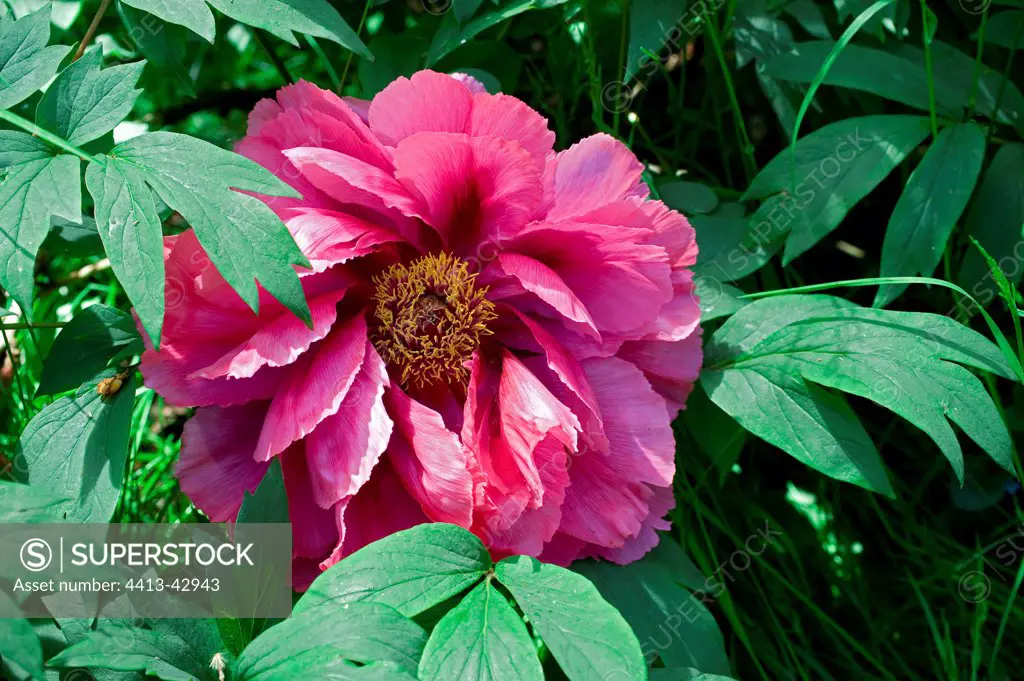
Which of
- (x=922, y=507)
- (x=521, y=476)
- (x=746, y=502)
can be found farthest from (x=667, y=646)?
(x=922, y=507)

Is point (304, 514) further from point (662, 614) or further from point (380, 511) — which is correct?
point (662, 614)

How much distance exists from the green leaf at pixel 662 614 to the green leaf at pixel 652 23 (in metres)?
0.60

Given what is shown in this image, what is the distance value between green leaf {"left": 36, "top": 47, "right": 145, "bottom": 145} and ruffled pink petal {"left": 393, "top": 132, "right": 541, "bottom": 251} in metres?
0.25

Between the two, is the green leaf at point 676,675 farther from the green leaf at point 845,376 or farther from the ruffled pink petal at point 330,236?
the ruffled pink petal at point 330,236

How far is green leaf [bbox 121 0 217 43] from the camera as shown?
2.95 ft

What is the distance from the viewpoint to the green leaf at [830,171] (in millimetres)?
1127

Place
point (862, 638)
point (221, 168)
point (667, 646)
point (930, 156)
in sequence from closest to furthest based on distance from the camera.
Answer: point (221, 168) → point (667, 646) → point (930, 156) → point (862, 638)

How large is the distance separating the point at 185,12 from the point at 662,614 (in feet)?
2.45

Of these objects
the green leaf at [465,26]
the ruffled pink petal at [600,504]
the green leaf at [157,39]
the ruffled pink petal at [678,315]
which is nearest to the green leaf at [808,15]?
the green leaf at [465,26]

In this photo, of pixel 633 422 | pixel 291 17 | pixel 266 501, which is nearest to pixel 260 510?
pixel 266 501

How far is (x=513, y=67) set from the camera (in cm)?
135

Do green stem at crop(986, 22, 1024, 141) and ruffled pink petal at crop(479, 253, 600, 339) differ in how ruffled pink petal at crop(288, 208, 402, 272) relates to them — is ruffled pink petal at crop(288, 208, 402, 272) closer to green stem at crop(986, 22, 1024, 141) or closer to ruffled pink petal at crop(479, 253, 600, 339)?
ruffled pink petal at crop(479, 253, 600, 339)

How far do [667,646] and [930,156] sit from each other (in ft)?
2.12

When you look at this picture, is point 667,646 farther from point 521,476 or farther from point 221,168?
point 221,168
